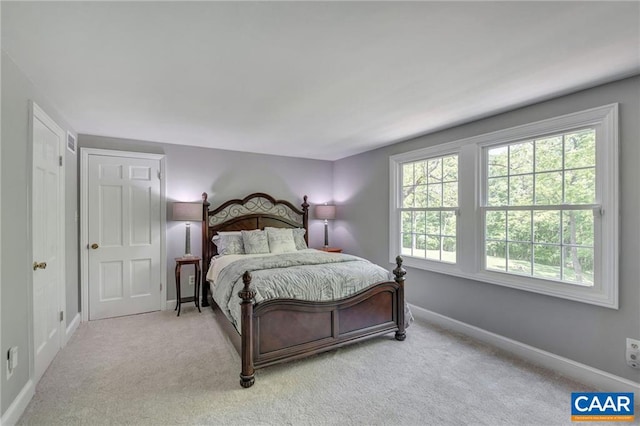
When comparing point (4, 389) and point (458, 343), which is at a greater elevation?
point (4, 389)

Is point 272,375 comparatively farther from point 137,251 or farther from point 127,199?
point 127,199

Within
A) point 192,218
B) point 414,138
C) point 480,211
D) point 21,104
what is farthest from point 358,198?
point 21,104

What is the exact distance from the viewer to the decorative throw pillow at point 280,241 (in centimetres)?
422

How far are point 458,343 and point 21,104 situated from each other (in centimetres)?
412

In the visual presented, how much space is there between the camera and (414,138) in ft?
12.7

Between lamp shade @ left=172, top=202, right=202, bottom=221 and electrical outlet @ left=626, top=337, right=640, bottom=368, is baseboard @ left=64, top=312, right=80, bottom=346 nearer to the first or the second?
lamp shade @ left=172, top=202, right=202, bottom=221

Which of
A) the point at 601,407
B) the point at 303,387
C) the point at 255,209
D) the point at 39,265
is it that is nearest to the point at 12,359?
the point at 39,265

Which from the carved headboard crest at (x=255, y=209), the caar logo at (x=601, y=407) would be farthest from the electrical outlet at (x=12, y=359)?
the caar logo at (x=601, y=407)

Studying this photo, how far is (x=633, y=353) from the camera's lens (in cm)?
210

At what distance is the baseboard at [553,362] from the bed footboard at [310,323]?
0.74m

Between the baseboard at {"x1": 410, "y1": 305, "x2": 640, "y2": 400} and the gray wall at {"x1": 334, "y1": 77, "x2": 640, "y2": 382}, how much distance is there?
0.04m

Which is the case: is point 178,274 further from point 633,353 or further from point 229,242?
point 633,353

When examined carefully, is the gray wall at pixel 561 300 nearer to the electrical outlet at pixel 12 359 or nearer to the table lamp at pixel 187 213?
the table lamp at pixel 187 213

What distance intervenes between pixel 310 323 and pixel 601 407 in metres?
2.15
